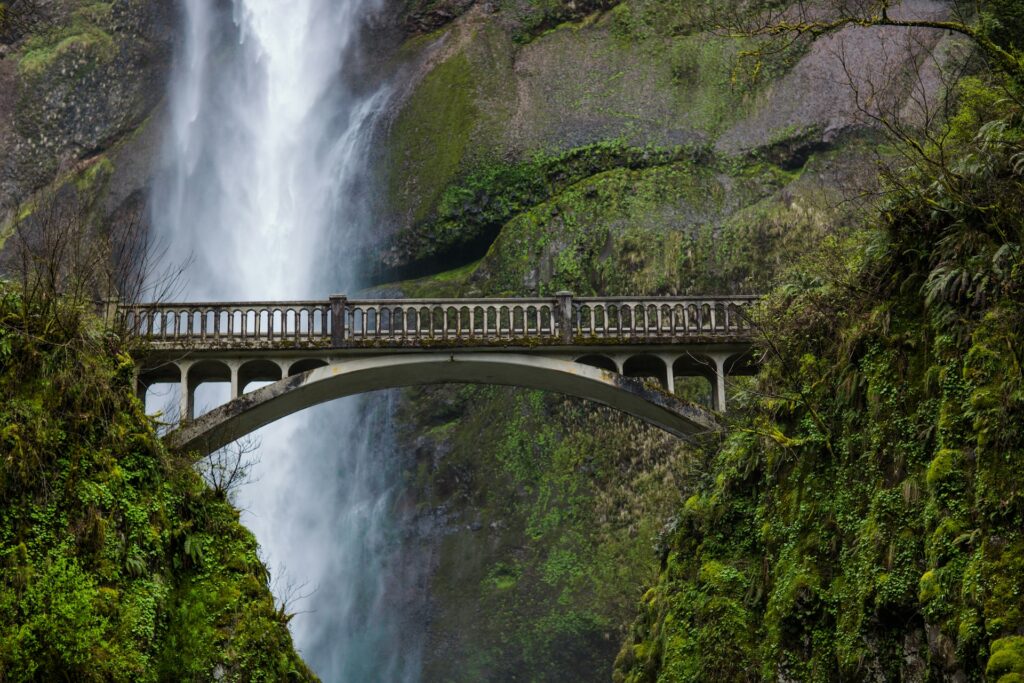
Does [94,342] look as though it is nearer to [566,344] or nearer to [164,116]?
[566,344]

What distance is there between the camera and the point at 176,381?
963 inches

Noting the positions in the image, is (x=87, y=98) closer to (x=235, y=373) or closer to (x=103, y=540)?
(x=235, y=373)

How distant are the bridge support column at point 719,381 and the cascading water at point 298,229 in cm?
1277

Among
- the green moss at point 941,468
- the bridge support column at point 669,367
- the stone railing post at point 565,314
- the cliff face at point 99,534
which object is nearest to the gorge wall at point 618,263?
the green moss at point 941,468

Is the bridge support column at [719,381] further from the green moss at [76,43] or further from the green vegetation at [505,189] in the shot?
the green moss at [76,43]

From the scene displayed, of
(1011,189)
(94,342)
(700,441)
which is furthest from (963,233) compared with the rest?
(94,342)

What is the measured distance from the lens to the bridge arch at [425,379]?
23.0m

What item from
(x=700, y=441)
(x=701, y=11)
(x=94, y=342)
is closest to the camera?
(x=94, y=342)

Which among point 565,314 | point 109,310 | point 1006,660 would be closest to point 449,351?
point 565,314

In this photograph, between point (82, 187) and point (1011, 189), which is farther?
point (82, 187)

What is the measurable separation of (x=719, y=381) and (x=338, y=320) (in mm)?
7777

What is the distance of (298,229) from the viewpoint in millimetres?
40438

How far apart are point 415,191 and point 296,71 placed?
8245mm

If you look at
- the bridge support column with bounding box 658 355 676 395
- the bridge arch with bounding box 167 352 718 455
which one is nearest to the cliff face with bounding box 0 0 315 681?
the bridge arch with bounding box 167 352 718 455
